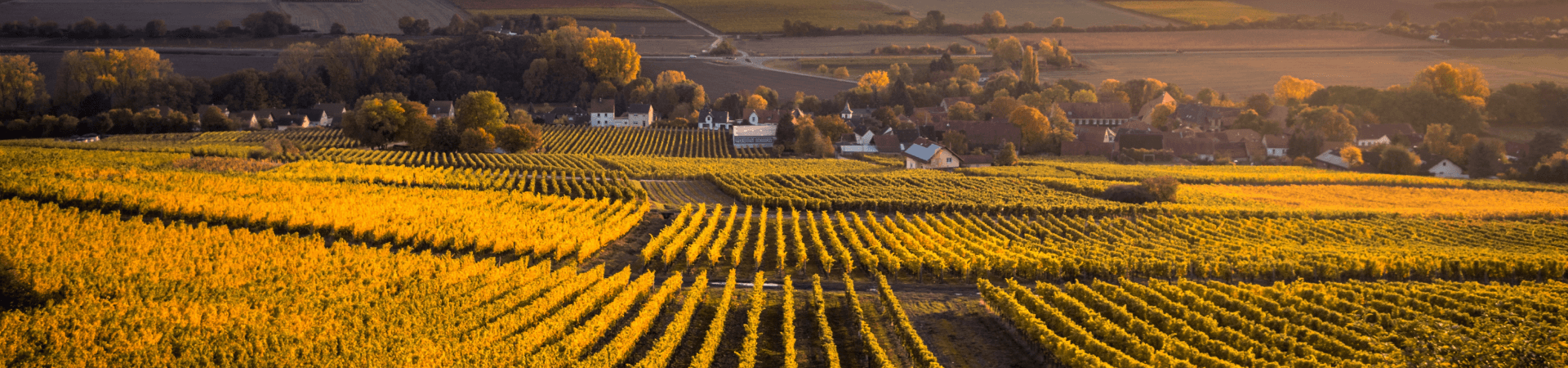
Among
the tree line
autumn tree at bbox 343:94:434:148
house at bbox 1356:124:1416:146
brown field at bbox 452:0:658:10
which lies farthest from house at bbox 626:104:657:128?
house at bbox 1356:124:1416:146

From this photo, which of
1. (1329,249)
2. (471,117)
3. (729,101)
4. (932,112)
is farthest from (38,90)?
(1329,249)

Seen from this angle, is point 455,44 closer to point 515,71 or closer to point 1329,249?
point 515,71

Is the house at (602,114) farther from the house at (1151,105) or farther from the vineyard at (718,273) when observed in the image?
the house at (1151,105)

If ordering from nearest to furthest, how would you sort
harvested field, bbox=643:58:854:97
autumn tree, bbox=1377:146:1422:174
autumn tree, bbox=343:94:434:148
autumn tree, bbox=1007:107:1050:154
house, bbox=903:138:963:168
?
autumn tree, bbox=343:94:434:148
house, bbox=903:138:963:168
autumn tree, bbox=1377:146:1422:174
autumn tree, bbox=1007:107:1050:154
harvested field, bbox=643:58:854:97

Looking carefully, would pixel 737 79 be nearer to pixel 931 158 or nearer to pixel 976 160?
pixel 976 160

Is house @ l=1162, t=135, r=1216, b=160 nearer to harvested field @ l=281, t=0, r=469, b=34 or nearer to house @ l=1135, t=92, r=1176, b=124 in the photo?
house @ l=1135, t=92, r=1176, b=124
